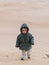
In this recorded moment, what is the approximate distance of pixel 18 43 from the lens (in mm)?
8141

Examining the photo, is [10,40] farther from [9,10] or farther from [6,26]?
[9,10]

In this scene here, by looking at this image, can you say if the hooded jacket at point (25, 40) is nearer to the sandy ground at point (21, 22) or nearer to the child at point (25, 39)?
the child at point (25, 39)

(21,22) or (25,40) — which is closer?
(25,40)

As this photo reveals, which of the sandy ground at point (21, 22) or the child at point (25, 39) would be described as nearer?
the child at point (25, 39)

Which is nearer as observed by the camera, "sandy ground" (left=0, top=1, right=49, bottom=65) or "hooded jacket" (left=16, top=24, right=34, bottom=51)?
"hooded jacket" (left=16, top=24, right=34, bottom=51)

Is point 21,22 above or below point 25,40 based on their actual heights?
above

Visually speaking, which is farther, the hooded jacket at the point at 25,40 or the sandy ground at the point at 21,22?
the sandy ground at the point at 21,22

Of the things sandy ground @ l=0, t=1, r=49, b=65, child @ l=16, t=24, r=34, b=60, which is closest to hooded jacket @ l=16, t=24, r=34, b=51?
child @ l=16, t=24, r=34, b=60

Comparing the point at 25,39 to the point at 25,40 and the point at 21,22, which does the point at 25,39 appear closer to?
the point at 25,40

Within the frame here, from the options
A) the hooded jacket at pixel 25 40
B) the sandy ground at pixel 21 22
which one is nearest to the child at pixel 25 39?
the hooded jacket at pixel 25 40

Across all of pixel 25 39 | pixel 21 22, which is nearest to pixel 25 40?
pixel 25 39

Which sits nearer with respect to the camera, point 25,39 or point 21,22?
point 25,39

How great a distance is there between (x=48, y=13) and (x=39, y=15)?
737mm

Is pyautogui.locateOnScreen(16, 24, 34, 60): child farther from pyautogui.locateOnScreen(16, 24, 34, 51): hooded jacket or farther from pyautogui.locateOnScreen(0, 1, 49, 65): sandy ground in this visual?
pyautogui.locateOnScreen(0, 1, 49, 65): sandy ground
